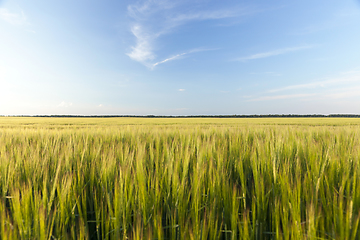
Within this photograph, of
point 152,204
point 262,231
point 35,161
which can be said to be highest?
point 35,161

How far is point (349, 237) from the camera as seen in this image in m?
0.66

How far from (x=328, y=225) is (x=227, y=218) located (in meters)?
0.42

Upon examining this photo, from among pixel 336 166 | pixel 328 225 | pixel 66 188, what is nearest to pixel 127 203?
Result: pixel 66 188

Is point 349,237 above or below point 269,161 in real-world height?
below

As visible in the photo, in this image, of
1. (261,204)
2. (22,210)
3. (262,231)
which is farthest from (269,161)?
(22,210)

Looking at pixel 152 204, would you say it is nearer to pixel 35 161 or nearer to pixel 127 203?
pixel 127 203

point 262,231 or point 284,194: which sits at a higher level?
point 284,194

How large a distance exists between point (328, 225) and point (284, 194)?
20 centimetres

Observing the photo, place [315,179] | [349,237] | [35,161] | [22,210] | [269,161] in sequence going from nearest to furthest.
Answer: [349,237], [22,210], [315,179], [269,161], [35,161]

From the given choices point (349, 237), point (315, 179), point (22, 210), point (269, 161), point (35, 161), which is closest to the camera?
point (349, 237)

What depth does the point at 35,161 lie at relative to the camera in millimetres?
1323

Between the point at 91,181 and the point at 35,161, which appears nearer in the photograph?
the point at 91,181

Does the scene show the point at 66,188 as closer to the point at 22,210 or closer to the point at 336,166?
the point at 22,210

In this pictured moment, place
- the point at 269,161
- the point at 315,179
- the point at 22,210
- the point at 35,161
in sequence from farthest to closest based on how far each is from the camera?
the point at 35,161, the point at 269,161, the point at 315,179, the point at 22,210
